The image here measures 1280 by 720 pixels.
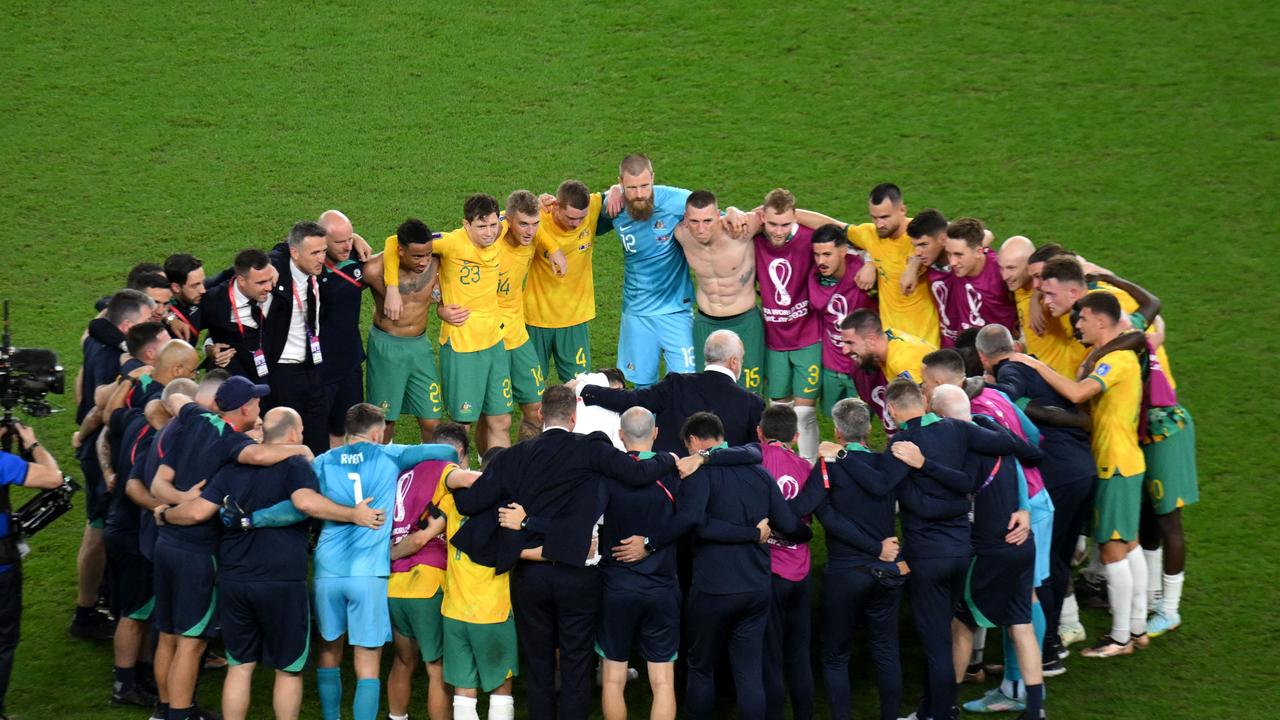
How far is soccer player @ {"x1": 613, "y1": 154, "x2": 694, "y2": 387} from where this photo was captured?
34.4ft

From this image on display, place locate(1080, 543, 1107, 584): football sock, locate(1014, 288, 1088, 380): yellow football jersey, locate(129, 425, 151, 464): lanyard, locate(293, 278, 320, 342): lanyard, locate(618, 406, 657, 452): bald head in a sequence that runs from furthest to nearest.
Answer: locate(293, 278, 320, 342): lanyard → locate(1080, 543, 1107, 584): football sock → locate(1014, 288, 1088, 380): yellow football jersey → locate(129, 425, 151, 464): lanyard → locate(618, 406, 657, 452): bald head

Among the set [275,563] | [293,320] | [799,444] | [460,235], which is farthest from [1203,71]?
[275,563]

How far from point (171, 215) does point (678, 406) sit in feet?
25.6

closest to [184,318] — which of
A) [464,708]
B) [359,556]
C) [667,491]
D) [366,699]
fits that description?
[359,556]

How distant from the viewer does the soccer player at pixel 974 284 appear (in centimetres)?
955

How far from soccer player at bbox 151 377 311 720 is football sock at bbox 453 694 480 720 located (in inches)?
53.8

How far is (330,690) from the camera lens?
7.80 m

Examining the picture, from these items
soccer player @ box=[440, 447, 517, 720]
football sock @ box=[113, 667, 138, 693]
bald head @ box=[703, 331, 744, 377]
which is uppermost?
bald head @ box=[703, 331, 744, 377]

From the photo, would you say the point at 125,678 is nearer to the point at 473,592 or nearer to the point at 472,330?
the point at 473,592

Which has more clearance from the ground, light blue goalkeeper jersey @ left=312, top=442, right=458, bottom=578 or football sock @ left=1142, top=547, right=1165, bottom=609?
light blue goalkeeper jersey @ left=312, top=442, right=458, bottom=578

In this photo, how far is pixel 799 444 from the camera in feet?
34.8

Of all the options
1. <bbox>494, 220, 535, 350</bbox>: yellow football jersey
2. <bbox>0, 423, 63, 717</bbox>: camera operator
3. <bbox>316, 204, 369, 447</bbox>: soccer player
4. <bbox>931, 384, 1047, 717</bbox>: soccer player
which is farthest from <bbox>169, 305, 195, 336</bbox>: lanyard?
<bbox>931, 384, 1047, 717</bbox>: soccer player

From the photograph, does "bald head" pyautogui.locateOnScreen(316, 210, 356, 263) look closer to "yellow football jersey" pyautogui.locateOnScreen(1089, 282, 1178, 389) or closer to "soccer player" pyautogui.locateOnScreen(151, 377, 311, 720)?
"soccer player" pyautogui.locateOnScreen(151, 377, 311, 720)

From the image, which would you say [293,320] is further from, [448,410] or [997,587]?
[997,587]
